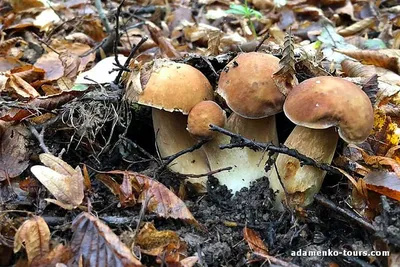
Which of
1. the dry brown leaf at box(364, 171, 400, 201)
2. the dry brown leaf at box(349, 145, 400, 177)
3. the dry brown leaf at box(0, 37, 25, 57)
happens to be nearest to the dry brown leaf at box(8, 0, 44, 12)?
the dry brown leaf at box(0, 37, 25, 57)

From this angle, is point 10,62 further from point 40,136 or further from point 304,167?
point 304,167

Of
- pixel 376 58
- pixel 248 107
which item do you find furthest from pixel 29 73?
pixel 376 58

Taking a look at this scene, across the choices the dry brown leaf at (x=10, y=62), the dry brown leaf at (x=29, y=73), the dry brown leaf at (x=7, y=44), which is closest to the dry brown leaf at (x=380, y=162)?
the dry brown leaf at (x=29, y=73)

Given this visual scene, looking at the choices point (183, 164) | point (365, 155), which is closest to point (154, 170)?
point (183, 164)

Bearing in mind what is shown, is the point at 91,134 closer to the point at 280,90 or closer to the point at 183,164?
the point at 183,164

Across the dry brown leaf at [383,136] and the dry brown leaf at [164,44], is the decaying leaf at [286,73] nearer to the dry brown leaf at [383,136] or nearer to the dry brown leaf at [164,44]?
the dry brown leaf at [383,136]

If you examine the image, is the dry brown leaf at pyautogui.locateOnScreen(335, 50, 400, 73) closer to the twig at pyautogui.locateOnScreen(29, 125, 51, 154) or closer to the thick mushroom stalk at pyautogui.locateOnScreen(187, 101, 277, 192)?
the thick mushroom stalk at pyautogui.locateOnScreen(187, 101, 277, 192)
